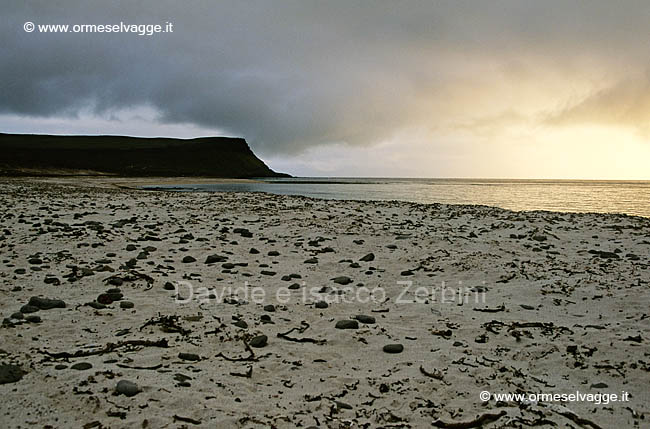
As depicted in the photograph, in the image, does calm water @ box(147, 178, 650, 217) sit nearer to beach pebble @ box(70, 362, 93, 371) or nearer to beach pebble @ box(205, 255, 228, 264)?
beach pebble @ box(205, 255, 228, 264)

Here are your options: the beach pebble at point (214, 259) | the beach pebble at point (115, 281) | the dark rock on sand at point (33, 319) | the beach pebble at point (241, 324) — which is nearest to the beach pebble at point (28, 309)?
the dark rock on sand at point (33, 319)

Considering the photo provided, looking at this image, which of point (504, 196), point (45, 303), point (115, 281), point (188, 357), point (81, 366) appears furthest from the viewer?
point (504, 196)

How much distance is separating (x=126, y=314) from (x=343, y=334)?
9.99 feet

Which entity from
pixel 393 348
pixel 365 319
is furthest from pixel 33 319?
pixel 393 348

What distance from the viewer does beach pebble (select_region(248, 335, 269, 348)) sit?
5098 mm

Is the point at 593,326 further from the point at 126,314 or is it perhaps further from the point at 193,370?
the point at 126,314

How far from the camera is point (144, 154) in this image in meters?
122

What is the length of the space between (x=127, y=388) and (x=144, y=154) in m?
130

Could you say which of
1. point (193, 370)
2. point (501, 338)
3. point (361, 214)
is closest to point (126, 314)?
point (193, 370)

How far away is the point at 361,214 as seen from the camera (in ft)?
54.7

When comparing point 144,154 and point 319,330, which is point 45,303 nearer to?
point 319,330

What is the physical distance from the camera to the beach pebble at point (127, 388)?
3.73 meters

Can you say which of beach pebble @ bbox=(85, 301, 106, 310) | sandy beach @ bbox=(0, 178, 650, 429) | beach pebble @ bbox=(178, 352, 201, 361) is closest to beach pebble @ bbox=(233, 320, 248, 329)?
sandy beach @ bbox=(0, 178, 650, 429)

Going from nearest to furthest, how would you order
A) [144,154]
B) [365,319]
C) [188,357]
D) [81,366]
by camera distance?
[81,366], [188,357], [365,319], [144,154]
